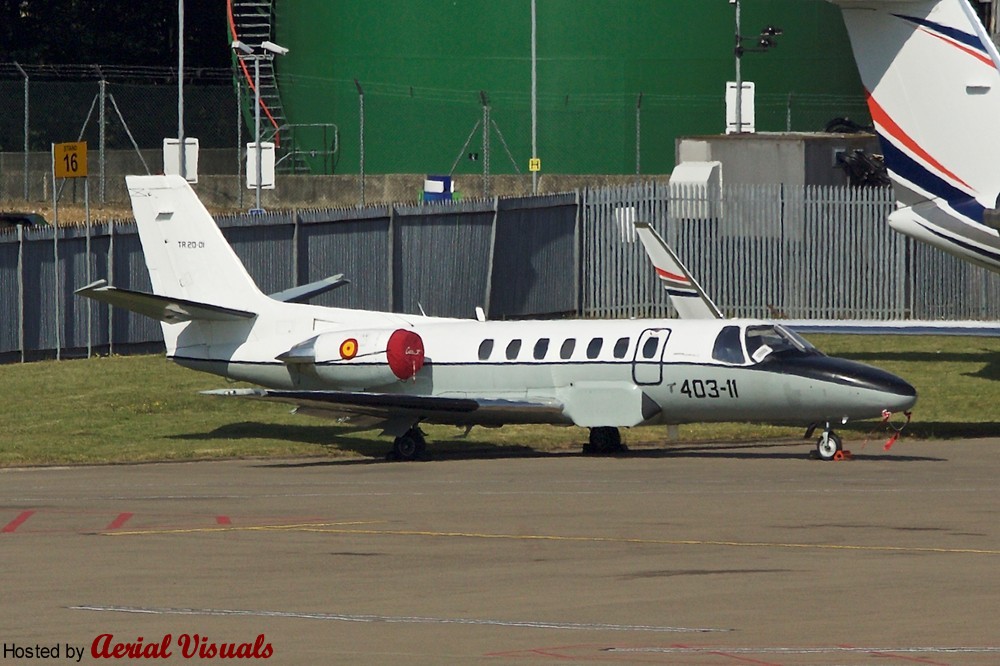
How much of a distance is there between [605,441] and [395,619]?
13.8 meters

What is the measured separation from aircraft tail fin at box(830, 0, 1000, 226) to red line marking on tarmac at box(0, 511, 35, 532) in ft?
50.5

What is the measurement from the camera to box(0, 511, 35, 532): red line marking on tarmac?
18.7 meters

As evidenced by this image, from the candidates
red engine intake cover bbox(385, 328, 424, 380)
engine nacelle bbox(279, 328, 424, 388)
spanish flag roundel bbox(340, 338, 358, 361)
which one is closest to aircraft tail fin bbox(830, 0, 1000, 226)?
red engine intake cover bbox(385, 328, 424, 380)

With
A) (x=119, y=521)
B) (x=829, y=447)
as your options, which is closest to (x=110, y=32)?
(x=829, y=447)

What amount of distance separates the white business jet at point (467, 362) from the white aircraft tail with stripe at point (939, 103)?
489cm

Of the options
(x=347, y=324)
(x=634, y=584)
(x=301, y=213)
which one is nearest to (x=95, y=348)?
(x=301, y=213)

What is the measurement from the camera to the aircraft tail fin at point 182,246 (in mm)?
27984

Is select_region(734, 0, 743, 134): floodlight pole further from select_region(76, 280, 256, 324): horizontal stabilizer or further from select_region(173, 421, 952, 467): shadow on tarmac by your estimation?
select_region(76, 280, 256, 324): horizontal stabilizer

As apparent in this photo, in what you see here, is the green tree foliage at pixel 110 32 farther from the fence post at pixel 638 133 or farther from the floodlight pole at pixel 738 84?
the floodlight pole at pixel 738 84

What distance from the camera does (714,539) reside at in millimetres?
17297

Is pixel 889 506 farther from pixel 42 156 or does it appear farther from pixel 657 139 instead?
pixel 42 156

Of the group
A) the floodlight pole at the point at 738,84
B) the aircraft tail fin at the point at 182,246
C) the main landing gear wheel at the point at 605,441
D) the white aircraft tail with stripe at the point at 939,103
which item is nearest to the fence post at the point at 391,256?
the aircraft tail fin at the point at 182,246

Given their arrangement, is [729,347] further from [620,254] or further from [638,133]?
[638,133]

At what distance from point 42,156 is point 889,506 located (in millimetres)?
47807
